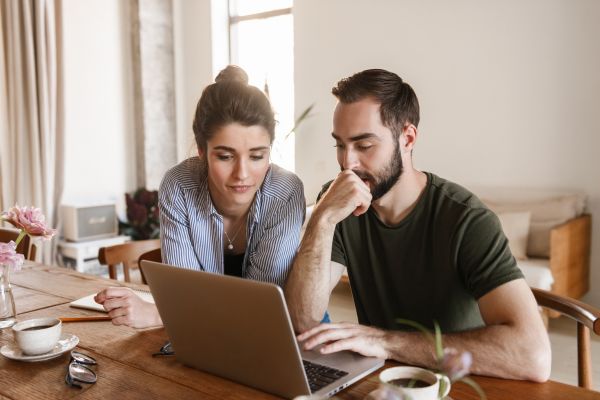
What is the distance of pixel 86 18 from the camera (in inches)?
184

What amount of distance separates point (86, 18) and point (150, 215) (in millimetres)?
1722

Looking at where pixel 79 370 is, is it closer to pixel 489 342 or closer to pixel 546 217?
pixel 489 342

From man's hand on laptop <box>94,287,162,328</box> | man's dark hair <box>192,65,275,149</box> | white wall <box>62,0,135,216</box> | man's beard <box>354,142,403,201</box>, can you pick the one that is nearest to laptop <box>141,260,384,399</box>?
man's hand on laptop <box>94,287,162,328</box>

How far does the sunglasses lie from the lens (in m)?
1.03

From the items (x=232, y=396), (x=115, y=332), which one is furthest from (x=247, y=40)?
(x=232, y=396)

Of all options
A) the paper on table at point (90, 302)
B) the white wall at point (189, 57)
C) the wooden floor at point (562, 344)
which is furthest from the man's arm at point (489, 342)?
the white wall at point (189, 57)

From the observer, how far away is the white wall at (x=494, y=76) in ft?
11.3

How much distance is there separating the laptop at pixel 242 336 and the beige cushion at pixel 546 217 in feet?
8.43

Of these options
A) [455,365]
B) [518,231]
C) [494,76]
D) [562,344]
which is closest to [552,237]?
[518,231]

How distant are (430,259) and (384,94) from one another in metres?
0.44

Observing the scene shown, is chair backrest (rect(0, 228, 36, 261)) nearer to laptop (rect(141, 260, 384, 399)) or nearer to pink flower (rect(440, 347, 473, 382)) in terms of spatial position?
laptop (rect(141, 260, 384, 399))

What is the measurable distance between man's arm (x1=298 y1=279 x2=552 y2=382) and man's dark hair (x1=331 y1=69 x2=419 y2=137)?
548mm

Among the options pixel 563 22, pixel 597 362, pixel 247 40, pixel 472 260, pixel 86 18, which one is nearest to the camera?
pixel 472 260

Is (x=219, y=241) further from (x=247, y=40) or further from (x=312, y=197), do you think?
(x=247, y=40)
